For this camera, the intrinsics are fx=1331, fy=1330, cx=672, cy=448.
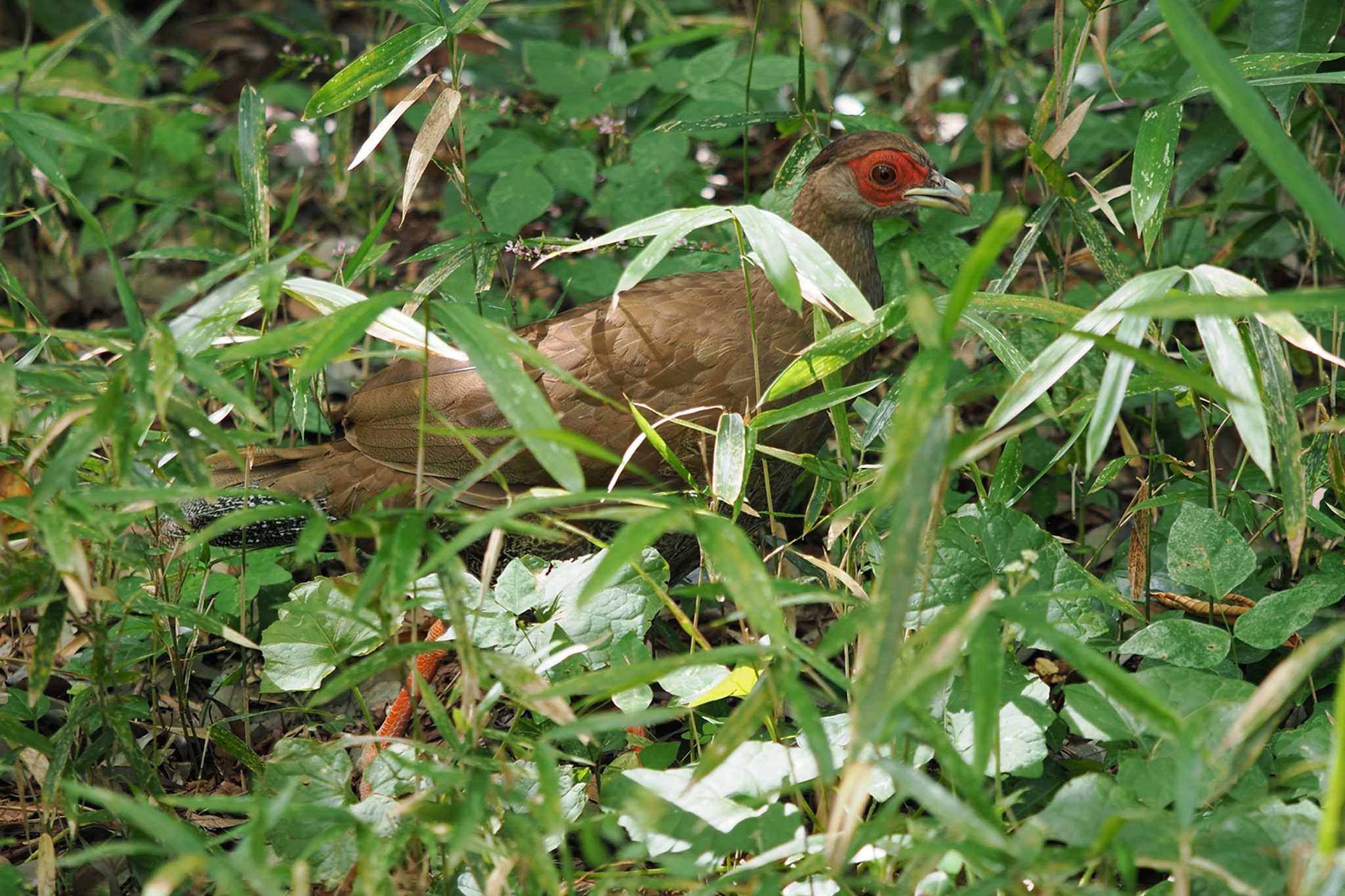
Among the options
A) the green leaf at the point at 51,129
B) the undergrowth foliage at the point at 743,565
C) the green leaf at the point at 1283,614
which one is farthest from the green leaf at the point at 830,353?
the green leaf at the point at 51,129

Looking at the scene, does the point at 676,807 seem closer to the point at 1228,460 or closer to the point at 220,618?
the point at 220,618

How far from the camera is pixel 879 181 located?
11.3ft

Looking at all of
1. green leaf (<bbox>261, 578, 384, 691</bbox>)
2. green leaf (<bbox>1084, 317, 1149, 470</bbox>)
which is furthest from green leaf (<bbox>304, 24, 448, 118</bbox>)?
green leaf (<bbox>1084, 317, 1149, 470</bbox>)

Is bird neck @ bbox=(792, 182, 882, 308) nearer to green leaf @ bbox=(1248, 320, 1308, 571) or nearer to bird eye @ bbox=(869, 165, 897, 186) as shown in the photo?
bird eye @ bbox=(869, 165, 897, 186)

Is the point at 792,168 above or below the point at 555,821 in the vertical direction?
above

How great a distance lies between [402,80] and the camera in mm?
5398

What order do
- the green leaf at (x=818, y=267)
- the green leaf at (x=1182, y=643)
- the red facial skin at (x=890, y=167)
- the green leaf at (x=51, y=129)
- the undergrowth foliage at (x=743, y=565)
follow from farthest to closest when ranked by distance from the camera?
the red facial skin at (x=890, y=167) < the green leaf at (x=51, y=129) < the green leaf at (x=1182, y=643) < the green leaf at (x=818, y=267) < the undergrowth foliage at (x=743, y=565)

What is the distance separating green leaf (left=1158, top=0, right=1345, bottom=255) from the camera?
185 cm

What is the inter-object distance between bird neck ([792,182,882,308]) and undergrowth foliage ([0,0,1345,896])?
8 centimetres

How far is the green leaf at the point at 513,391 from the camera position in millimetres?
1817

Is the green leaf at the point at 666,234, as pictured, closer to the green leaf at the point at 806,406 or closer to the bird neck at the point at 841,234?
the green leaf at the point at 806,406

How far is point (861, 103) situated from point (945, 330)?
3.51 m

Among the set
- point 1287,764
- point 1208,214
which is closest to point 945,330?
point 1287,764

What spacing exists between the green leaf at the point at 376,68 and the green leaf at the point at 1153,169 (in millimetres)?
1403
